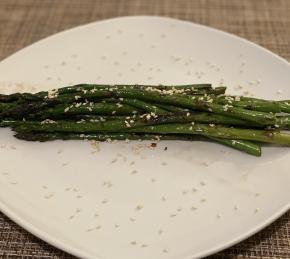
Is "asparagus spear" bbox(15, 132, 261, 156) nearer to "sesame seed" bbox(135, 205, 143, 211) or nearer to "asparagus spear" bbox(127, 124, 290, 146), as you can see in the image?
"asparagus spear" bbox(127, 124, 290, 146)

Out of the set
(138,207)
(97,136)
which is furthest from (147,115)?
(138,207)

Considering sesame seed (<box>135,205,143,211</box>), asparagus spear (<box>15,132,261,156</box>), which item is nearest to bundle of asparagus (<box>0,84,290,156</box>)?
asparagus spear (<box>15,132,261,156</box>)

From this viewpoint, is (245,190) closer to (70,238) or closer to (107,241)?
(107,241)

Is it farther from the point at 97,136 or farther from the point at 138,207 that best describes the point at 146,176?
the point at 97,136

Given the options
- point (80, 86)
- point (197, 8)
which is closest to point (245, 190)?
point (80, 86)

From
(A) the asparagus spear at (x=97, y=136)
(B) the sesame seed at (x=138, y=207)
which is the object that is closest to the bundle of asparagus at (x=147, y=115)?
(A) the asparagus spear at (x=97, y=136)

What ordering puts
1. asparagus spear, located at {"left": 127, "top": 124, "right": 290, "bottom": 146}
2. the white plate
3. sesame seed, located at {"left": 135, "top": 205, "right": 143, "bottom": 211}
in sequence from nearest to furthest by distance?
the white plate → sesame seed, located at {"left": 135, "top": 205, "right": 143, "bottom": 211} → asparagus spear, located at {"left": 127, "top": 124, "right": 290, "bottom": 146}
